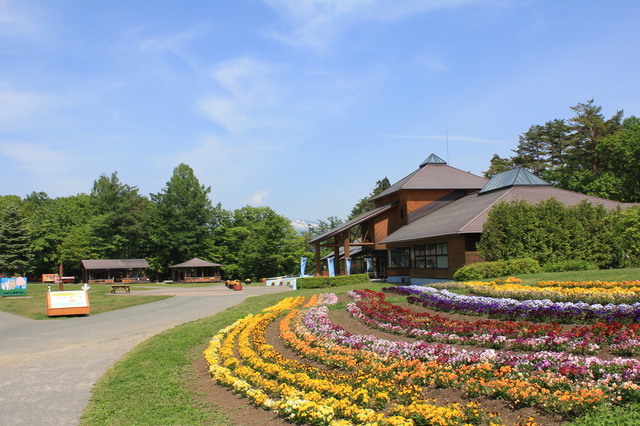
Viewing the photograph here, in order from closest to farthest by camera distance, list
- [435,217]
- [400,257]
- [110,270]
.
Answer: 1. [435,217]
2. [400,257]
3. [110,270]

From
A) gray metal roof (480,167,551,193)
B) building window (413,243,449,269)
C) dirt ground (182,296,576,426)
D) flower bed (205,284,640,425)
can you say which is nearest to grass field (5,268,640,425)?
dirt ground (182,296,576,426)

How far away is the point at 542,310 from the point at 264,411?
652 centimetres

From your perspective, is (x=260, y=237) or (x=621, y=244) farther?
(x=260, y=237)

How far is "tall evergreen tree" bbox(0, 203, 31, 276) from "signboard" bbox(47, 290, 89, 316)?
52.2m

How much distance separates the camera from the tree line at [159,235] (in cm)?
6562

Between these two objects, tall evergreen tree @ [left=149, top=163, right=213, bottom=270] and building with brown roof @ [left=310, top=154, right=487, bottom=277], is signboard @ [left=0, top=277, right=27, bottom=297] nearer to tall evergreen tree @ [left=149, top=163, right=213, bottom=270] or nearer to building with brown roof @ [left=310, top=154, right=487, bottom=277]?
building with brown roof @ [left=310, top=154, right=487, bottom=277]

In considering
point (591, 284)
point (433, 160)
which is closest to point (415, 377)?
point (591, 284)

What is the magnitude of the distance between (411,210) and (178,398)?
101ft

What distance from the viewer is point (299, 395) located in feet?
23.1

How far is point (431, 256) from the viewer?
29.3 metres

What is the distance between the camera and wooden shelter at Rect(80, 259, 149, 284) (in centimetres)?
6550

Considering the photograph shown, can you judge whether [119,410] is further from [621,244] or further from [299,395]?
[621,244]

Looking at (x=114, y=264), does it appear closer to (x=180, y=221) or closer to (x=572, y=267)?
(x=180, y=221)

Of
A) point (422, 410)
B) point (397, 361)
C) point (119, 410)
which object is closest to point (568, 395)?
point (422, 410)
